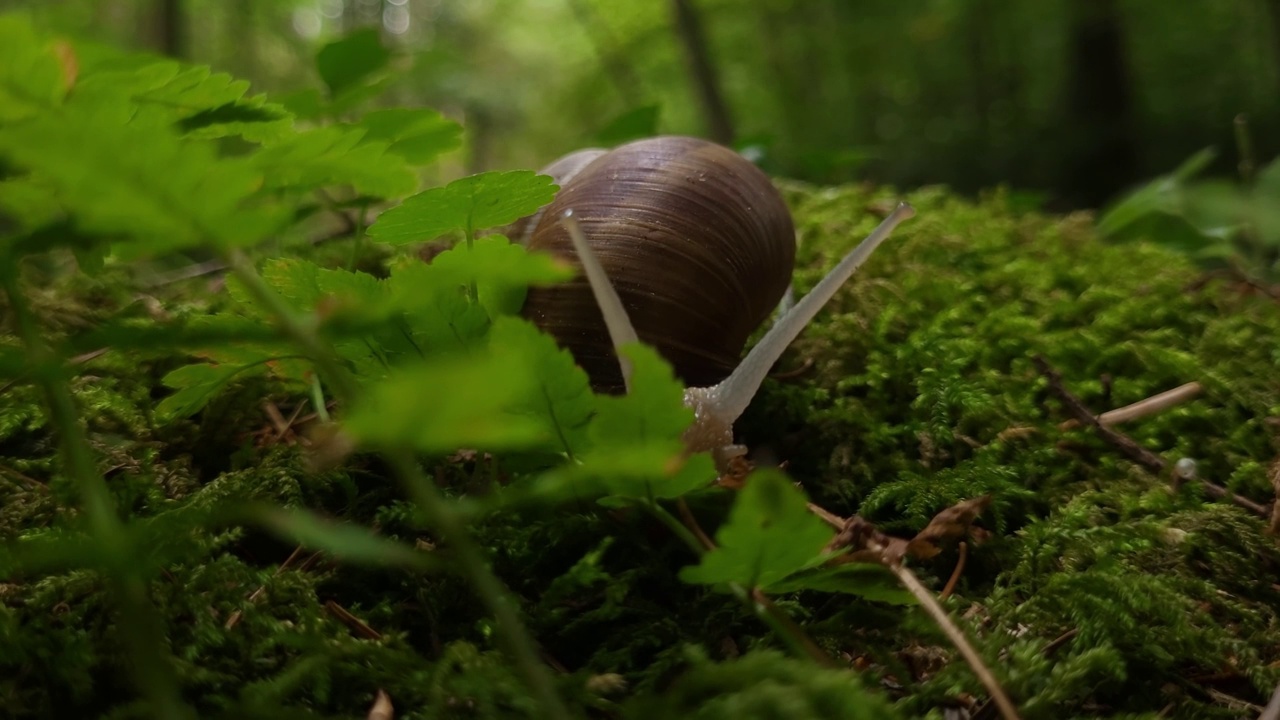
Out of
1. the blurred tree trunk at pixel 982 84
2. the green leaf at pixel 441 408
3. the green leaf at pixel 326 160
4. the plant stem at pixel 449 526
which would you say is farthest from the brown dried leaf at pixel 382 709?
the blurred tree trunk at pixel 982 84

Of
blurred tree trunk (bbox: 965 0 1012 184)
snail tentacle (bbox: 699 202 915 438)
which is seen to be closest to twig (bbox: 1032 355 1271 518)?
snail tentacle (bbox: 699 202 915 438)

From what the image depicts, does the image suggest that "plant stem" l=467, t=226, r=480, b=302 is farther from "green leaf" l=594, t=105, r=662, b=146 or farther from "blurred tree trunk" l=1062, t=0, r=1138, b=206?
"blurred tree trunk" l=1062, t=0, r=1138, b=206

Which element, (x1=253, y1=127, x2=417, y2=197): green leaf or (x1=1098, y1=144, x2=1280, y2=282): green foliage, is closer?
(x1=253, y1=127, x2=417, y2=197): green leaf

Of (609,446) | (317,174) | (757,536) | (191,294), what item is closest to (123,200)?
(317,174)

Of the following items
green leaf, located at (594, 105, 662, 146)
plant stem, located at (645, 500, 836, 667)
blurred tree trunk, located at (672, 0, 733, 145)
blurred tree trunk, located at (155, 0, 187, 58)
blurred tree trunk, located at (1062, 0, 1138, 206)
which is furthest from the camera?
blurred tree trunk, located at (1062, 0, 1138, 206)

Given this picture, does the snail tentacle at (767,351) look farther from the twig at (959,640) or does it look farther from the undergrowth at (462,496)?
the twig at (959,640)

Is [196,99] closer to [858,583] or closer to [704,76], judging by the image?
[858,583]

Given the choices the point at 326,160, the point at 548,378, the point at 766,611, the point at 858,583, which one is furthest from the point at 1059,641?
the point at 326,160
